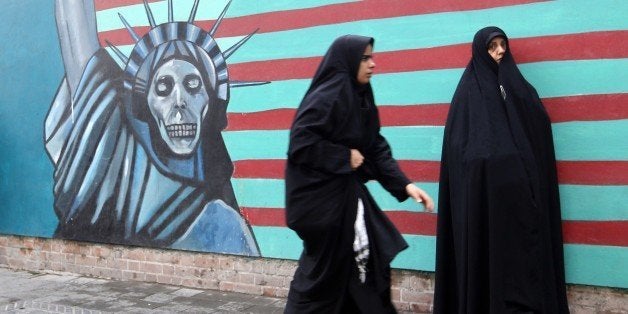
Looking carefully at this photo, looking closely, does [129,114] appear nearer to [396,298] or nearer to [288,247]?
[288,247]

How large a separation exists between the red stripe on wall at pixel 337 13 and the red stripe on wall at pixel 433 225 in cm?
150

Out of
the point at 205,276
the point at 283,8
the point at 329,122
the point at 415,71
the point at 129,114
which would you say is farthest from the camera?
the point at 129,114

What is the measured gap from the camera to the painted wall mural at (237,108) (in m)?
4.18

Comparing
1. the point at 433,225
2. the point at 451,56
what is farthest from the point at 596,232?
the point at 451,56

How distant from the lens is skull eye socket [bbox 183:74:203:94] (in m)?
5.88

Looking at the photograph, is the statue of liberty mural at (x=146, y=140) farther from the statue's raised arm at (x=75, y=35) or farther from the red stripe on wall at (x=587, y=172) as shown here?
the red stripe on wall at (x=587, y=172)

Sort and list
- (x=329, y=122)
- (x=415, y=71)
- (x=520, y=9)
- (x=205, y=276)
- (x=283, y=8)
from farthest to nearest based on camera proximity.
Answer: (x=205, y=276), (x=283, y=8), (x=415, y=71), (x=520, y=9), (x=329, y=122)

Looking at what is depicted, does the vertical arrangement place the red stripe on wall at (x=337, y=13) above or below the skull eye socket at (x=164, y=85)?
above

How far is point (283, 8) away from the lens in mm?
5398

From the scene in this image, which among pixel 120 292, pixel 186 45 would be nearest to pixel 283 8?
pixel 186 45

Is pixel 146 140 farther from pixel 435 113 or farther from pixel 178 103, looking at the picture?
pixel 435 113

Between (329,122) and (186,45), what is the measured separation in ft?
10.7

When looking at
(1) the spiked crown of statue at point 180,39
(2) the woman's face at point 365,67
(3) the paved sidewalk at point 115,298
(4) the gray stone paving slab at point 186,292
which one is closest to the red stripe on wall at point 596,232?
(2) the woman's face at point 365,67

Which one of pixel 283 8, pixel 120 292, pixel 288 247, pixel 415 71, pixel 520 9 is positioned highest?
pixel 283 8
